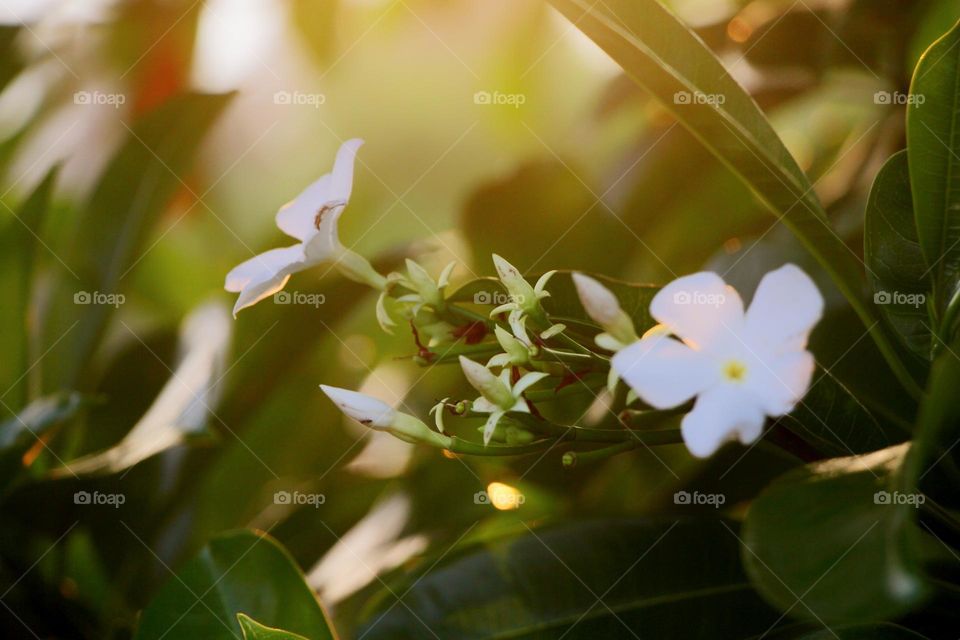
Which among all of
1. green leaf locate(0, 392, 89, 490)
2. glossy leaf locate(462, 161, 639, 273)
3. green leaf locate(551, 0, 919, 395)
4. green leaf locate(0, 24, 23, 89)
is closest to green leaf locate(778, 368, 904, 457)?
green leaf locate(551, 0, 919, 395)

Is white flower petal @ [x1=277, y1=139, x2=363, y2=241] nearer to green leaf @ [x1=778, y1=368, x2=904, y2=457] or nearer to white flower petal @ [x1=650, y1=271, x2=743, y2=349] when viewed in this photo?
white flower petal @ [x1=650, y1=271, x2=743, y2=349]

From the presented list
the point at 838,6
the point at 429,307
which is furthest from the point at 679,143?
the point at 429,307

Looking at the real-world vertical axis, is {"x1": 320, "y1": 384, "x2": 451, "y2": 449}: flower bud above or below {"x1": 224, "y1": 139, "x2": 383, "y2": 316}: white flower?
below

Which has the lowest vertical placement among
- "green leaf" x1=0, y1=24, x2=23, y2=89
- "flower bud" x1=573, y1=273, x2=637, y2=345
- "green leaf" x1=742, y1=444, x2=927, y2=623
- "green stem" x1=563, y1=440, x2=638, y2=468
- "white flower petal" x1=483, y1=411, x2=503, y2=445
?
"green leaf" x1=742, y1=444, x2=927, y2=623

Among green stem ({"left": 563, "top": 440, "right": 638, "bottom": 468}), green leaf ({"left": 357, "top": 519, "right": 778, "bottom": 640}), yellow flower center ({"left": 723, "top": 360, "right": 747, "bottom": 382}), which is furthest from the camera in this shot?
green leaf ({"left": 357, "top": 519, "right": 778, "bottom": 640})

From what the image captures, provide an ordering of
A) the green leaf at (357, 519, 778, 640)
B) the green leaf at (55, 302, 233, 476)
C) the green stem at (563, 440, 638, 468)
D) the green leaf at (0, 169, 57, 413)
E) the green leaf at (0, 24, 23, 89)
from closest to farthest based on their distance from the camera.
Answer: the green stem at (563, 440, 638, 468)
the green leaf at (357, 519, 778, 640)
the green leaf at (55, 302, 233, 476)
the green leaf at (0, 169, 57, 413)
the green leaf at (0, 24, 23, 89)

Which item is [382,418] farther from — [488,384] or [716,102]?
[716,102]

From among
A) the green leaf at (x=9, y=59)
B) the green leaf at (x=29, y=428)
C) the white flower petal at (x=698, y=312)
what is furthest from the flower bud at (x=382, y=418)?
the green leaf at (x=9, y=59)

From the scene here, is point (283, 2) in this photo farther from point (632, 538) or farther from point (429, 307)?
point (632, 538)
